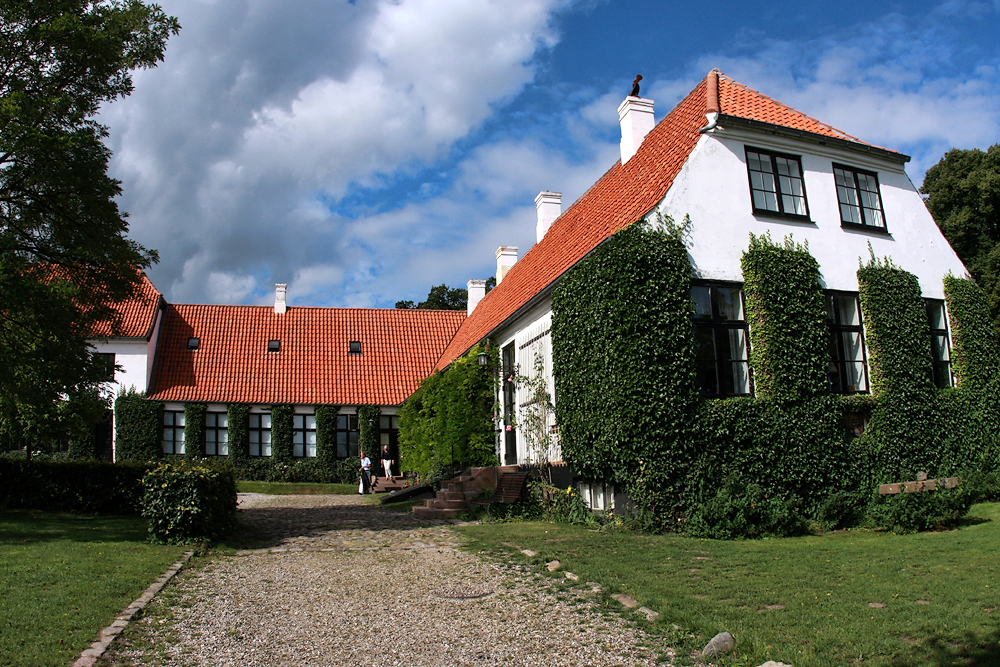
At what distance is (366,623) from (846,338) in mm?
11135

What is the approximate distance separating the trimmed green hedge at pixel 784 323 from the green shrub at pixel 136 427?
23377mm

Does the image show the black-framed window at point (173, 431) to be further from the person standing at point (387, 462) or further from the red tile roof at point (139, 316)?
the person standing at point (387, 462)

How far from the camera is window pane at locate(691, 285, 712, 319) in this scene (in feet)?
43.9

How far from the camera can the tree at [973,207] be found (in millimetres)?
25766

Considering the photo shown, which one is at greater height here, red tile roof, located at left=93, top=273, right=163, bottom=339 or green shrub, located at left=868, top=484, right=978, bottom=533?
red tile roof, located at left=93, top=273, right=163, bottom=339

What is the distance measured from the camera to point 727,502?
1177cm

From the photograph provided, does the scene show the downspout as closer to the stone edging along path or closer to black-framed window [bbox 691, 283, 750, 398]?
black-framed window [bbox 691, 283, 750, 398]

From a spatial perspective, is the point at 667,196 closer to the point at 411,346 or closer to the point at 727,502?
the point at 727,502

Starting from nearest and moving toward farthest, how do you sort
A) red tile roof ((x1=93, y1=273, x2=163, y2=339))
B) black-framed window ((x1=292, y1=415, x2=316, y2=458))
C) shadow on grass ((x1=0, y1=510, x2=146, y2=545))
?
shadow on grass ((x1=0, y1=510, x2=146, y2=545)) → red tile roof ((x1=93, y1=273, x2=163, y2=339)) → black-framed window ((x1=292, y1=415, x2=316, y2=458))

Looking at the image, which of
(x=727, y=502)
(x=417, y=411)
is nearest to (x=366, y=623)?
(x=727, y=502)

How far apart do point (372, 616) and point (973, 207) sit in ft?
91.0

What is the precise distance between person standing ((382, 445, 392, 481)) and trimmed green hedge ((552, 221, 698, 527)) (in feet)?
52.8

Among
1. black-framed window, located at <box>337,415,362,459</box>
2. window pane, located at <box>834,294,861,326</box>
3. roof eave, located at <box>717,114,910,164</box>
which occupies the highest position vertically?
roof eave, located at <box>717,114,910,164</box>

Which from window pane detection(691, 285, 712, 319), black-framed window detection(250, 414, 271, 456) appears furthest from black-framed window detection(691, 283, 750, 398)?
black-framed window detection(250, 414, 271, 456)
